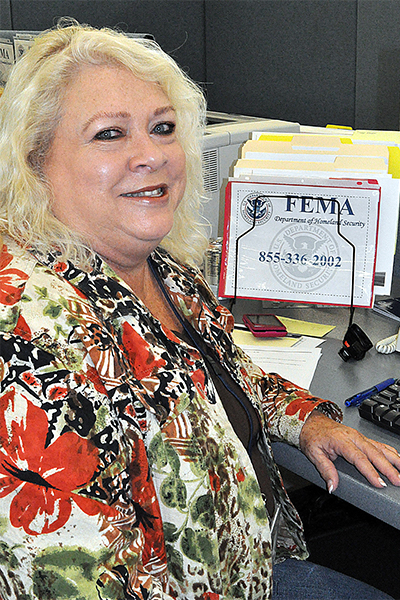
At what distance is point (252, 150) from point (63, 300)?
865mm

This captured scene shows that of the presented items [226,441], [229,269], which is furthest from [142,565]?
[229,269]

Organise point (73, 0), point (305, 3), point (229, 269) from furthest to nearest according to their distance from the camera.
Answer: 1. point (73, 0)
2. point (305, 3)
3. point (229, 269)

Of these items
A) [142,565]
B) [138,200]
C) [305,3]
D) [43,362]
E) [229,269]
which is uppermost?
[305,3]

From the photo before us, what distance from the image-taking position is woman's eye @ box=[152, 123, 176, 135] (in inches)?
39.9

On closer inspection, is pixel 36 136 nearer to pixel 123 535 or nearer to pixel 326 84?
pixel 123 535

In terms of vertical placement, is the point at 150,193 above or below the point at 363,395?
above

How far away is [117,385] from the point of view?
76 cm

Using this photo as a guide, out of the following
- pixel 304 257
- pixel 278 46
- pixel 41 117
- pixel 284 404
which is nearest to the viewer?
pixel 41 117

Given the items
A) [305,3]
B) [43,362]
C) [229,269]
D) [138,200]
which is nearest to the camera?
[43,362]

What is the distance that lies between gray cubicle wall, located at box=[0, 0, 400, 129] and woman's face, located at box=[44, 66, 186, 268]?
303 cm

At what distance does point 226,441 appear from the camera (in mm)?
864

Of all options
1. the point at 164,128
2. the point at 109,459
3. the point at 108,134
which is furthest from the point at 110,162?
the point at 109,459

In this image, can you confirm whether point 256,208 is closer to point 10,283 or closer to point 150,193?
point 150,193

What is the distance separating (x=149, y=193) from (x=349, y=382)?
503mm
